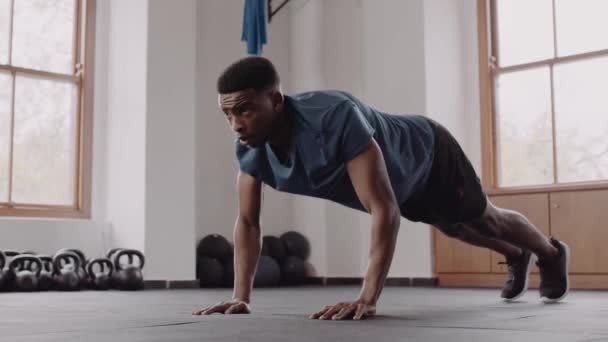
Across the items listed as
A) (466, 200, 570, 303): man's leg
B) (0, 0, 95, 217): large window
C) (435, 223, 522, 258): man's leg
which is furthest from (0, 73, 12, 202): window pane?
(466, 200, 570, 303): man's leg

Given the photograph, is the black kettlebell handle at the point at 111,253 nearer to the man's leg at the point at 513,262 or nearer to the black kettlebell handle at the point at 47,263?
the black kettlebell handle at the point at 47,263

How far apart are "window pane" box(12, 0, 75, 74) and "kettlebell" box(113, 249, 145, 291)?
1615 millimetres

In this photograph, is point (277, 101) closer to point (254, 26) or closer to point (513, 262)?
point (513, 262)

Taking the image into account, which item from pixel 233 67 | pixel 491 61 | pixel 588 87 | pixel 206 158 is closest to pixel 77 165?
pixel 206 158

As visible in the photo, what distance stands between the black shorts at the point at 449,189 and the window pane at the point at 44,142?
382cm

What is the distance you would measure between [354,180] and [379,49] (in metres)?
4.21

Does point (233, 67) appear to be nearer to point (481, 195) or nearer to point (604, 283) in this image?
point (481, 195)

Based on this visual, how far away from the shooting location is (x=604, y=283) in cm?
501

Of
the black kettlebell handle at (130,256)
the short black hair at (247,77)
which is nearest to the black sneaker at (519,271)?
the short black hair at (247,77)

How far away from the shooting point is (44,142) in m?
5.93

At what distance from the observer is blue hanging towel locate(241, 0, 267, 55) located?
20.0 ft

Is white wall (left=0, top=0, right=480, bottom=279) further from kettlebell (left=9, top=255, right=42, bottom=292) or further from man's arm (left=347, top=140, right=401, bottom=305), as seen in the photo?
man's arm (left=347, top=140, right=401, bottom=305)

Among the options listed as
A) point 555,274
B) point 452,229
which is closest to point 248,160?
point 452,229

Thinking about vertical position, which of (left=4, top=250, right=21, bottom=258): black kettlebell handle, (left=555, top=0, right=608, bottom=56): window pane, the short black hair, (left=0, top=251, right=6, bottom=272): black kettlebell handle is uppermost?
(left=555, top=0, right=608, bottom=56): window pane
